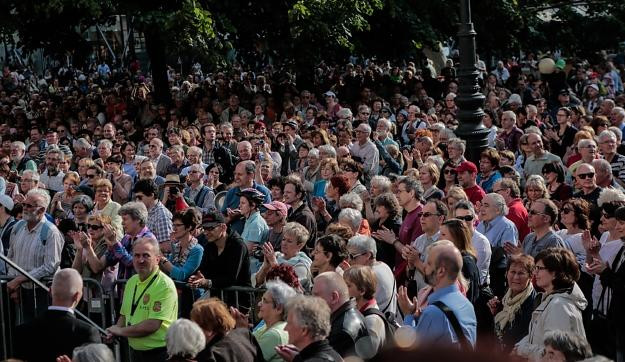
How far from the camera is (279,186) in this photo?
1200 centimetres

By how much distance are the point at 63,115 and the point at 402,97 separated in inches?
271

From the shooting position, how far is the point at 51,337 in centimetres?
748

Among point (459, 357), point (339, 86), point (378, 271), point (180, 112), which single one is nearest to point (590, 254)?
point (378, 271)

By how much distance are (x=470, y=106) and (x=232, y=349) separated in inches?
369

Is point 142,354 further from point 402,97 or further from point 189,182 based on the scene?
point 402,97

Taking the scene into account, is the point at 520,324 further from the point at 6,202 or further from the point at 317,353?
the point at 6,202

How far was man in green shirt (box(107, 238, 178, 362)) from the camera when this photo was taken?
27.5 feet

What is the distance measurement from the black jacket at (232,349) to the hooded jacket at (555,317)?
1699 mm

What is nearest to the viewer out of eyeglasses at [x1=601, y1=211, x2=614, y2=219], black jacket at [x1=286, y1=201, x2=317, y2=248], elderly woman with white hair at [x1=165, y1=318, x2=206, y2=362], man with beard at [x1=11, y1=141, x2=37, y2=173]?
elderly woman with white hair at [x1=165, y1=318, x2=206, y2=362]

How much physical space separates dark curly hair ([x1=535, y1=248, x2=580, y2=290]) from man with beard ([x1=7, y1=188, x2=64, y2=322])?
491 centimetres

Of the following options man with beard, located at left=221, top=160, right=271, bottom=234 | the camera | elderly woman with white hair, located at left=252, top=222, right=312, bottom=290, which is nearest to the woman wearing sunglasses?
the camera

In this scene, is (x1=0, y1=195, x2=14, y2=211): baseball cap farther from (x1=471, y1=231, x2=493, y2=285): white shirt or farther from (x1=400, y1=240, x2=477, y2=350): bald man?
(x1=400, y1=240, x2=477, y2=350): bald man

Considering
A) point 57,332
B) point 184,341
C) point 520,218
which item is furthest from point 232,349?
point 520,218

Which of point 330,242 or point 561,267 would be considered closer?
point 561,267
